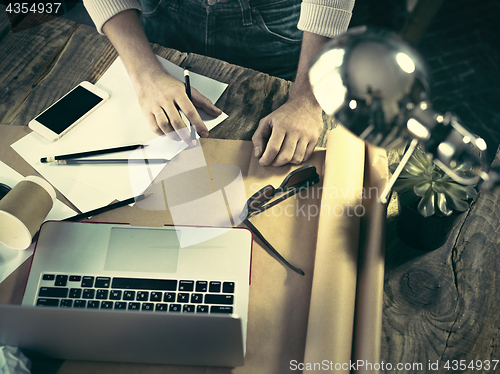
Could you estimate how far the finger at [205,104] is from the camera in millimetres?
806

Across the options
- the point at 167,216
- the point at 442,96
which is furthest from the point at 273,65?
the point at 442,96

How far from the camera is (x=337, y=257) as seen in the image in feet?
1.89

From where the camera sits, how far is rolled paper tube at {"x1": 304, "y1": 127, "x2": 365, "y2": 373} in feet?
1.70

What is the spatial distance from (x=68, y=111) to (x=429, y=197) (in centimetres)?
77

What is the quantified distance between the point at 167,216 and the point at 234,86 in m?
0.38

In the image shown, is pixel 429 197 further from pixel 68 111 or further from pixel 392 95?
pixel 68 111

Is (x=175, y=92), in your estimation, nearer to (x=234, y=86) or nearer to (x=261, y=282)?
(x=234, y=86)

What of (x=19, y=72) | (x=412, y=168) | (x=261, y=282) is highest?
(x=412, y=168)

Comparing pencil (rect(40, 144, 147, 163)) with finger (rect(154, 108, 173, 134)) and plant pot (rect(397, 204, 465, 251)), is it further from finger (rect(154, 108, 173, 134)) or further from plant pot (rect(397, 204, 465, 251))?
plant pot (rect(397, 204, 465, 251))

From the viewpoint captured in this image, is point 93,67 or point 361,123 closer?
point 361,123

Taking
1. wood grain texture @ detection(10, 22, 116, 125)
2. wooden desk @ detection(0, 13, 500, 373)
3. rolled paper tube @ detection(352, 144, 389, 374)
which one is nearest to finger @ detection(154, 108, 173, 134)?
wooden desk @ detection(0, 13, 500, 373)

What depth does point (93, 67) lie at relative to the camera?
89 centimetres

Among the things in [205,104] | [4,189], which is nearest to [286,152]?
[205,104]

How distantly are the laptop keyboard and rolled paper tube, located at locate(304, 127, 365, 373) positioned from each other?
0.15 m
